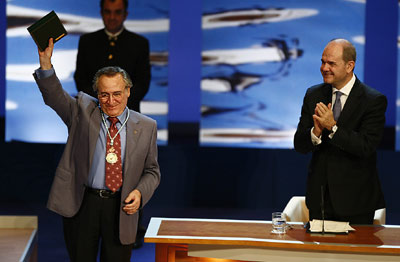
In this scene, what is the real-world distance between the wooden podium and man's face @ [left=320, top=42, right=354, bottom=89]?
1.89 m

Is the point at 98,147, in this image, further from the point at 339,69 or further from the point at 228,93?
the point at 228,93

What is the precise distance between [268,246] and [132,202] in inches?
27.0

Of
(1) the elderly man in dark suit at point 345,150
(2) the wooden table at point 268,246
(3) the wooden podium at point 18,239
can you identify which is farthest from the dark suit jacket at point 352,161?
(3) the wooden podium at point 18,239

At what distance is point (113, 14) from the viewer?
5246 millimetres

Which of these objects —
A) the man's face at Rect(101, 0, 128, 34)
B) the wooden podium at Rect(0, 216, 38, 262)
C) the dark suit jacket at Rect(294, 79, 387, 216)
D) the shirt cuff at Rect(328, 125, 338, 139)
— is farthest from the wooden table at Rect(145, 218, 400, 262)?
the man's face at Rect(101, 0, 128, 34)

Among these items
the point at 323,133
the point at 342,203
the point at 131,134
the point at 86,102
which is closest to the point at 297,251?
the point at 342,203

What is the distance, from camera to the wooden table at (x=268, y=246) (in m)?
3.06

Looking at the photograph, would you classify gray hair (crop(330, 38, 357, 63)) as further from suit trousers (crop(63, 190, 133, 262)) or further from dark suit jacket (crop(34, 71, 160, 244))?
suit trousers (crop(63, 190, 133, 262))

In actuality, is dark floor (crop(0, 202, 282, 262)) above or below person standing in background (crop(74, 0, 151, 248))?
below

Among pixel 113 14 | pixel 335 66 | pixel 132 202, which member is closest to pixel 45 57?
pixel 132 202

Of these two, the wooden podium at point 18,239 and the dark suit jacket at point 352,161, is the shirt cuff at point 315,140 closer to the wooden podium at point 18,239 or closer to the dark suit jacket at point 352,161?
the dark suit jacket at point 352,161

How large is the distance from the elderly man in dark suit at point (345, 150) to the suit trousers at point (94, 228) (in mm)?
1069

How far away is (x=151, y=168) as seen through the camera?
11.1 feet

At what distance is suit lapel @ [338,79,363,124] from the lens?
137 inches
